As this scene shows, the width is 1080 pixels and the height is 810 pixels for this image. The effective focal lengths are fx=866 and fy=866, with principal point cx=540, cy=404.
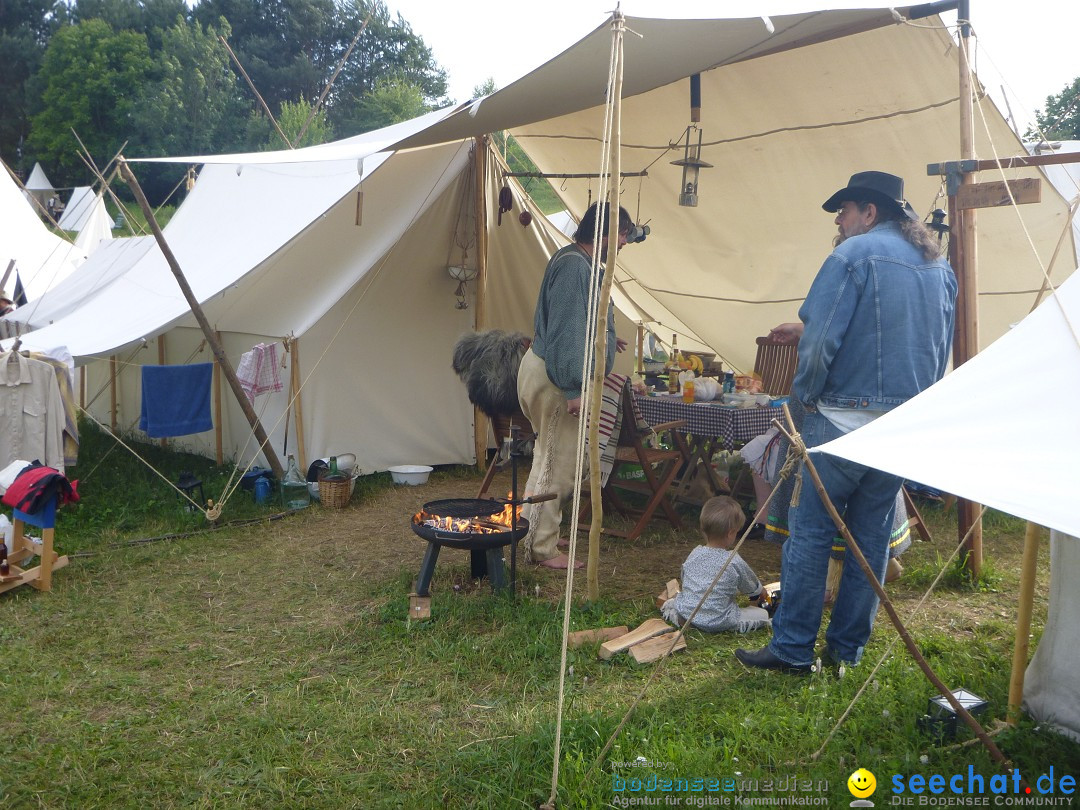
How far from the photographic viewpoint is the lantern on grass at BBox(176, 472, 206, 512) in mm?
5027

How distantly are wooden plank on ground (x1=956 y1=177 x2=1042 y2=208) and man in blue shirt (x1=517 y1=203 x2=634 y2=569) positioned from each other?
54.5 inches

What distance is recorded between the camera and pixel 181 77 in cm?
3045

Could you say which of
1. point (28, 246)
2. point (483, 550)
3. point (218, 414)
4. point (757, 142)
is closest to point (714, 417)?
point (483, 550)

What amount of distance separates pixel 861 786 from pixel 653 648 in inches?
38.9

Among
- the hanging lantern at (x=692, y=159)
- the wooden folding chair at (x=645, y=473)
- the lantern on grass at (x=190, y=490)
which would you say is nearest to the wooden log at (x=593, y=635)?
the wooden folding chair at (x=645, y=473)

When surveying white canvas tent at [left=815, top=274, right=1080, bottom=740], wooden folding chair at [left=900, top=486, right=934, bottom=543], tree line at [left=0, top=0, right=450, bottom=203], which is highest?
tree line at [left=0, top=0, right=450, bottom=203]

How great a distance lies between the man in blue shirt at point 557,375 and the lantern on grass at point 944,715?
1.73m

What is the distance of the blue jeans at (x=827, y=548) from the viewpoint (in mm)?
2686

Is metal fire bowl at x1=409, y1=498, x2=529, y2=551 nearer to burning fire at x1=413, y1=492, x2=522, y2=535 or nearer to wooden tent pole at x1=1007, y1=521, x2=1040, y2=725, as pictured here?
burning fire at x1=413, y1=492, x2=522, y2=535

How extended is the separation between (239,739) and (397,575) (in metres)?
1.54

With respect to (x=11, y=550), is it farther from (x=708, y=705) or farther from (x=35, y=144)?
(x=35, y=144)

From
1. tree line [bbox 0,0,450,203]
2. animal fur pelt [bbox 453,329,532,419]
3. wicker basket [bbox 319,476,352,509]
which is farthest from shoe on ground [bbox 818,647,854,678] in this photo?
tree line [bbox 0,0,450,203]

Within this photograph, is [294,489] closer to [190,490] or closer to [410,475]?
[190,490]

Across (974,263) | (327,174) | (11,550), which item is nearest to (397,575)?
(11,550)
